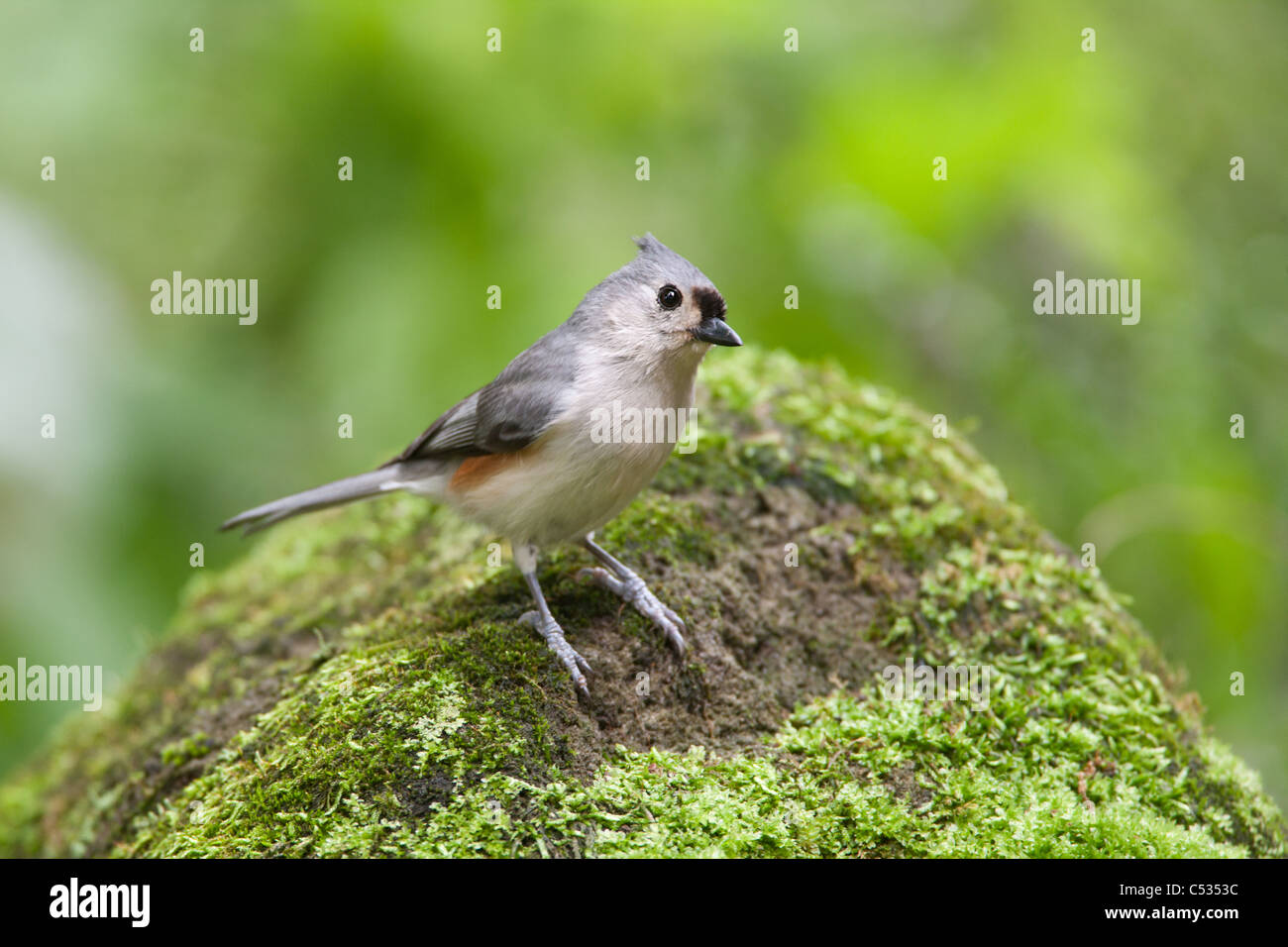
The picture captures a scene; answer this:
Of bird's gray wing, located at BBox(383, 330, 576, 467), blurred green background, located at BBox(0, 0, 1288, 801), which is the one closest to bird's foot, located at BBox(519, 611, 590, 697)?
bird's gray wing, located at BBox(383, 330, 576, 467)

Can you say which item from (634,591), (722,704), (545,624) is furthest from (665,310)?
(722,704)

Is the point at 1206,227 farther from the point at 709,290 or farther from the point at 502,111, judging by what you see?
the point at 709,290

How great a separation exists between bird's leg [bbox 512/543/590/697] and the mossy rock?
5 centimetres

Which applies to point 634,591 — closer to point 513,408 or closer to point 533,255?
point 513,408

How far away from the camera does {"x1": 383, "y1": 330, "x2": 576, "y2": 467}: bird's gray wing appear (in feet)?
12.1

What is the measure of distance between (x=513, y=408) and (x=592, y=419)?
33 centimetres

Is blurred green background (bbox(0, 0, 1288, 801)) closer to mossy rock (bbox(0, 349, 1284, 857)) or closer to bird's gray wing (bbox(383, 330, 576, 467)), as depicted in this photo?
mossy rock (bbox(0, 349, 1284, 857))

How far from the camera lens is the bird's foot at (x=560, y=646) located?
11.1 feet

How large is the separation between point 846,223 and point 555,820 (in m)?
5.28

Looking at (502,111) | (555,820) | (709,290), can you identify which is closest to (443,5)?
(502,111)

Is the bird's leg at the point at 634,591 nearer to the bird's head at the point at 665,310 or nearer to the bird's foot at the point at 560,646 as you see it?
the bird's foot at the point at 560,646

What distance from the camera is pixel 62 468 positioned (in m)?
5.72

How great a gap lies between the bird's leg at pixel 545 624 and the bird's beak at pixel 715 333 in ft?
3.14

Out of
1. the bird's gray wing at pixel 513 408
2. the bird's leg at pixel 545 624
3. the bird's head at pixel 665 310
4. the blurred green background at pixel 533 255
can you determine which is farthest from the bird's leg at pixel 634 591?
the blurred green background at pixel 533 255
